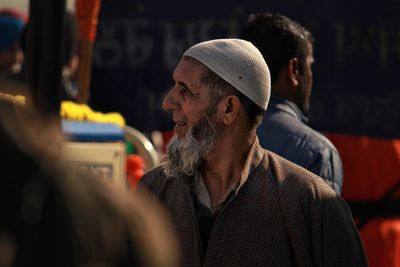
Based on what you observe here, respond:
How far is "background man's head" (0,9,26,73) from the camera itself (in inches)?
251

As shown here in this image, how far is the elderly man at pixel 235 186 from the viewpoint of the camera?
2.96 meters

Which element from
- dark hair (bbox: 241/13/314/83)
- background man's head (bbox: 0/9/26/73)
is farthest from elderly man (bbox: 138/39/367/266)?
background man's head (bbox: 0/9/26/73)

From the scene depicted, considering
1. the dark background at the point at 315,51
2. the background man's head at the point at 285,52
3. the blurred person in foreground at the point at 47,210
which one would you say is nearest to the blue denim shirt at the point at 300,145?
the background man's head at the point at 285,52

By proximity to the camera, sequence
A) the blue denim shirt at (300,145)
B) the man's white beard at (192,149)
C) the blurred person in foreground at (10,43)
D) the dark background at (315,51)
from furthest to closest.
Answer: the blurred person in foreground at (10,43), the dark background at (315,51), the blue denim shirt at (300,145), the man's white beard at (192,149)

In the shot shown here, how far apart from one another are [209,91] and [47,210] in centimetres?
214

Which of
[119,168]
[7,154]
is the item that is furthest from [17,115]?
[119,168]

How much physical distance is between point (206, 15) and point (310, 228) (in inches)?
83.9

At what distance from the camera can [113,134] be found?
4316mm

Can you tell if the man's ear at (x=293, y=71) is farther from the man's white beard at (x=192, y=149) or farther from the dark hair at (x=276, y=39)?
the man's white beard at (x=192, y=149)

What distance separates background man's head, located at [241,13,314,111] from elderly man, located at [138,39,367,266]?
1.99 ft

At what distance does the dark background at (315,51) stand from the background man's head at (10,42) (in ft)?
4.53

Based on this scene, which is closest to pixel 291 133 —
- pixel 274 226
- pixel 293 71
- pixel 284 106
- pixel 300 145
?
pixel 300 145

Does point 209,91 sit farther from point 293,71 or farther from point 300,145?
point 293,71

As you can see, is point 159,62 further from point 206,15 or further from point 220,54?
point 220,54
